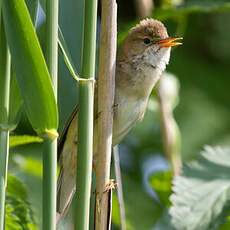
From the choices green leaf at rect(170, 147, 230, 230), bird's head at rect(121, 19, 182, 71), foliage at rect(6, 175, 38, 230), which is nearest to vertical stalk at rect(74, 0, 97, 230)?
foliage at rect(6, 175, 38, 230)

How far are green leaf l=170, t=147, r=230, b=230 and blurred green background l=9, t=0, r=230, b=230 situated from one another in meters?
0.33

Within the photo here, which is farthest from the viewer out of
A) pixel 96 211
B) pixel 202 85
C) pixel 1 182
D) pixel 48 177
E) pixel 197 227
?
pixel 202 85

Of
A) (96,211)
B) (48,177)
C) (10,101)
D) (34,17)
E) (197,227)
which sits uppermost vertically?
(34,17)

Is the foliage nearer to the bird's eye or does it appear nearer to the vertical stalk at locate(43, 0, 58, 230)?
the bird's eye

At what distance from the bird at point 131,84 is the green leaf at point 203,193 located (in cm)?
24

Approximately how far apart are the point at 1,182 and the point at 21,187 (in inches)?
30.0

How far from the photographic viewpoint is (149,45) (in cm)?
251

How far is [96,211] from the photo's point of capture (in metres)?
1.82

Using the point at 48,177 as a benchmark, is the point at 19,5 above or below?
above

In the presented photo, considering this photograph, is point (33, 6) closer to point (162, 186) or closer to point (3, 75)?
point (3, 75)

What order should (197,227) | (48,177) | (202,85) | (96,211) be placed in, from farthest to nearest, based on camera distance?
(202,85)
(197,227)
(96,211)
(48,177)

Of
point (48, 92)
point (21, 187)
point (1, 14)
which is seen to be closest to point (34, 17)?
point (1, 14)

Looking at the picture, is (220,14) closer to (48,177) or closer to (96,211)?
(96,211)

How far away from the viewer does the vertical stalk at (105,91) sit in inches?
67.9
